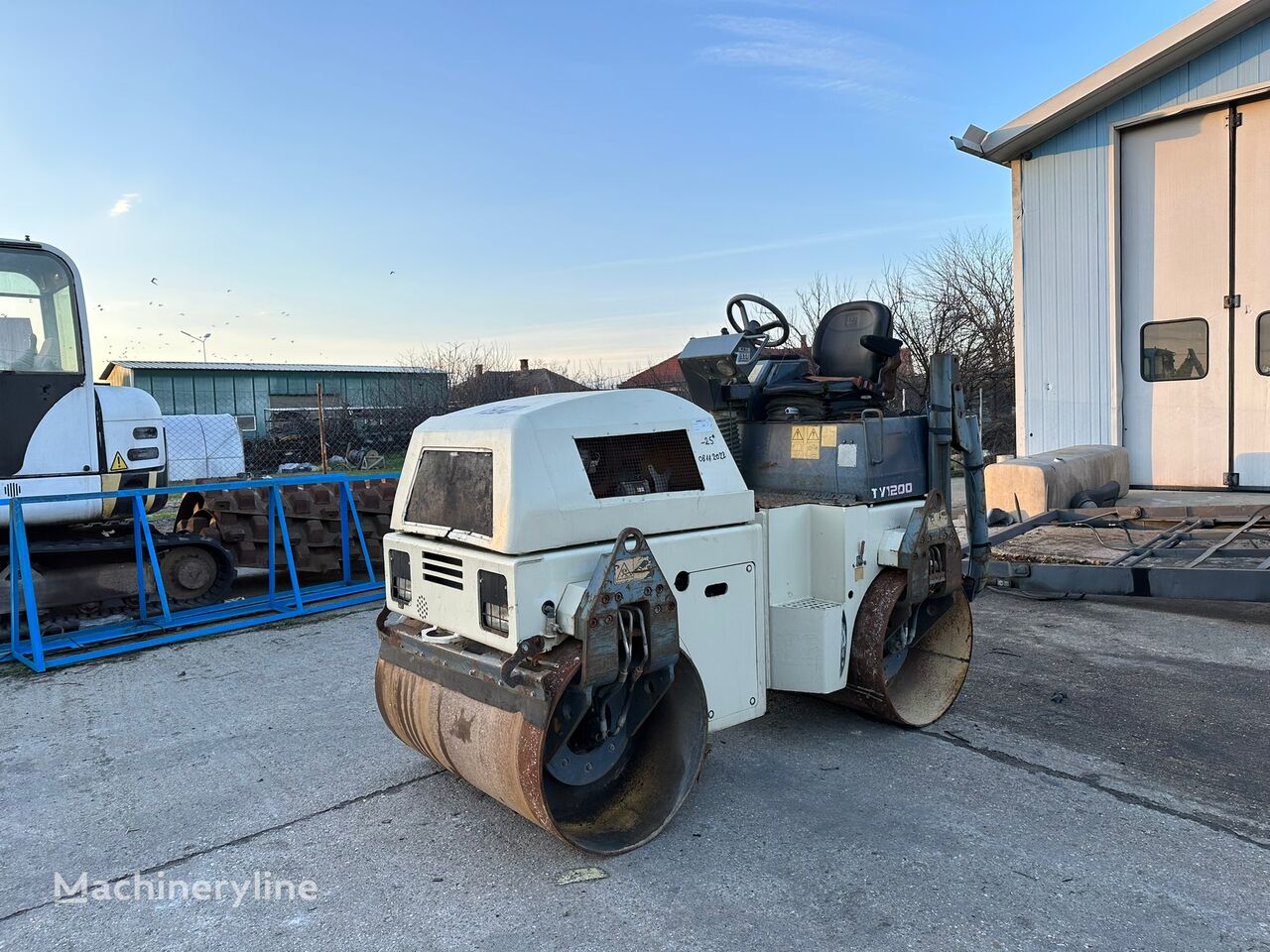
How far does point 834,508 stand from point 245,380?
2933 cm

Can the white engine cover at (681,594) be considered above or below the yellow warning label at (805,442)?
below

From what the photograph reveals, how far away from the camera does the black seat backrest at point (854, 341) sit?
498 cm

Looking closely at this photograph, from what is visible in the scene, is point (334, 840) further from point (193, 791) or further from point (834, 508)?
point (834, 508)

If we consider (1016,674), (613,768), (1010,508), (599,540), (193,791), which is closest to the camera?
(599,540)

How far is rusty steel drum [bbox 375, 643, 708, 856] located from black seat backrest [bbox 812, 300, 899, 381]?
2.30 meters

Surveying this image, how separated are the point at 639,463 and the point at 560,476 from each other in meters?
0.47

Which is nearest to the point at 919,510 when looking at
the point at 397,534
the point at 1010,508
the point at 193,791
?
the point at 397,534

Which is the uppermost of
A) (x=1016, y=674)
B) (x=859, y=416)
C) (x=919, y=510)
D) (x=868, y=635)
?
(x=859, y=416)

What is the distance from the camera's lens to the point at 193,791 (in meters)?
4.14

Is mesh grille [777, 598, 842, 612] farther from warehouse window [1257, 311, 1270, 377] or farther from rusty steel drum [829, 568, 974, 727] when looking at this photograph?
warehouse window [1257, 311, 1270, 377]

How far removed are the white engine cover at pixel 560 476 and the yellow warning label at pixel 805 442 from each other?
2.53 ft

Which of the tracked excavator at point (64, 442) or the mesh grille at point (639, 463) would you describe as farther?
the tracked excavator at point (64, 442)
